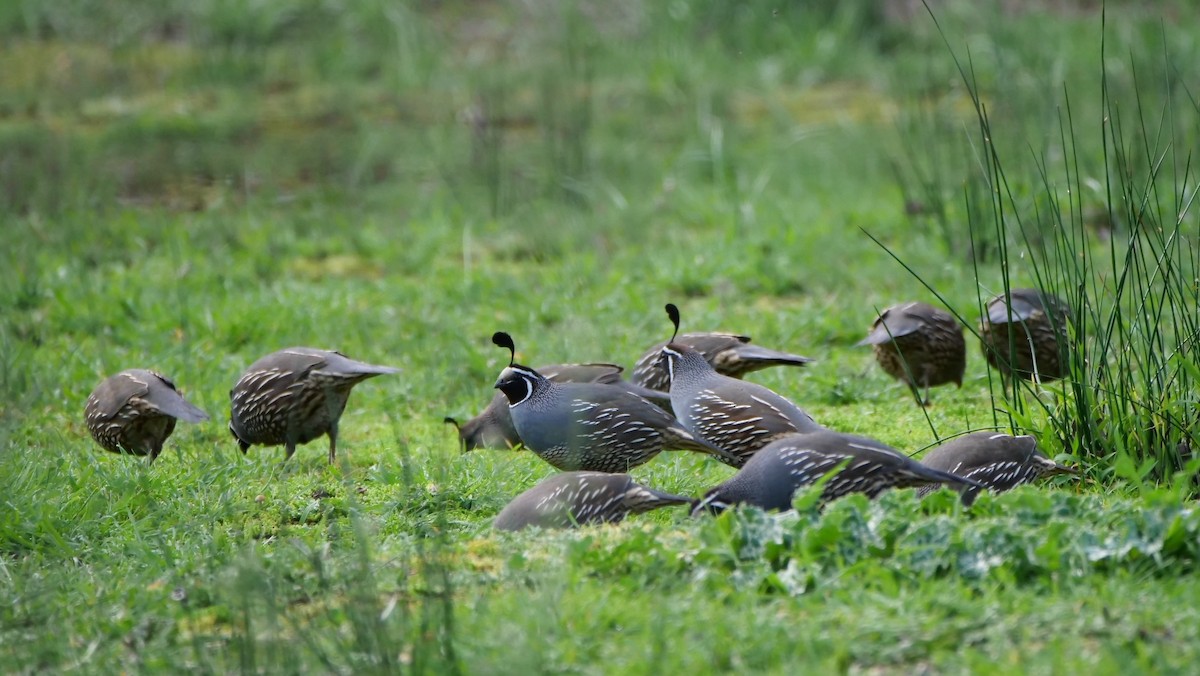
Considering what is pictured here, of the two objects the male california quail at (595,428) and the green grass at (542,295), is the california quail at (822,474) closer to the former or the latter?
the green grass at (542,295)

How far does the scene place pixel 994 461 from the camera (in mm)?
5117

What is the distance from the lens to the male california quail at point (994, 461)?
5.11 metres

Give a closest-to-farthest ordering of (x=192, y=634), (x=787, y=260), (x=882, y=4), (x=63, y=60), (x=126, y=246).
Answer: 1. (x=192, y=634)
2. (x=787, y=260)
3. (x=126, y=246)
4. (x=63, y=60)
5. (x=882, y=4)

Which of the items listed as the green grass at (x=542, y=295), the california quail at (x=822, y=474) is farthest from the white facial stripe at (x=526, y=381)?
the california quail at (x=822, y=474)

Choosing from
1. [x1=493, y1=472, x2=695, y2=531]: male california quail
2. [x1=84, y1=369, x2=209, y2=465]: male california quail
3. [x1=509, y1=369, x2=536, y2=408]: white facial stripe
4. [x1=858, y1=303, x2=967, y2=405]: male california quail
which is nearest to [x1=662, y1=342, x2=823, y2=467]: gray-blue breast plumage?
[x1=509, y1=369, x2=536, y2=408]: white facial stripe

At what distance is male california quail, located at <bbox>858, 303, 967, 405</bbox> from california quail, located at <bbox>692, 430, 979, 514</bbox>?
6.93 feet

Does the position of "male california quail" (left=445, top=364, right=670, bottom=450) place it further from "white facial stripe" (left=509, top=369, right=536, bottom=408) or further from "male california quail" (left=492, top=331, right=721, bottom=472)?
"male california quail" (left=492, top=331, right=721, bottom=472)

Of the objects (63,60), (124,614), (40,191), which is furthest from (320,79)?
(124,614)

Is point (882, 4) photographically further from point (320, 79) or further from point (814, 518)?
point (814, 518)

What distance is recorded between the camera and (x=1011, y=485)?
5168mm

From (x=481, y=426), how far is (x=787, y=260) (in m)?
3.40

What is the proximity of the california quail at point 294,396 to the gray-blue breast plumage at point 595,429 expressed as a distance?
0.73 meters

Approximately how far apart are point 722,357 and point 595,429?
1318 millimetres

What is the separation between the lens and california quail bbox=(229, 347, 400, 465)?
641 cm
